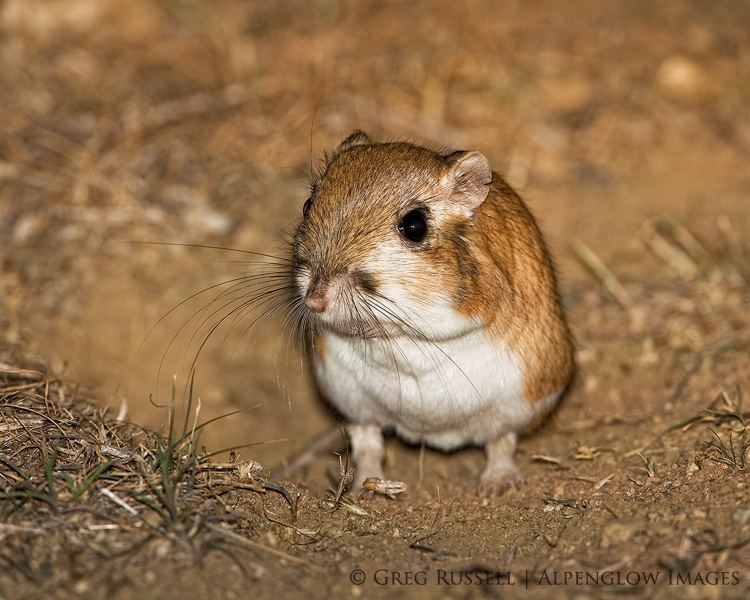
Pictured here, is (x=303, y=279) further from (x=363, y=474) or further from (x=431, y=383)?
(x=363, y=474)

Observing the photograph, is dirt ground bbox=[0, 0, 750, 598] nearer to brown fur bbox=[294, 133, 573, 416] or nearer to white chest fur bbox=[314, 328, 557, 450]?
white chest fur bbox=[314, 328, 557, 450]

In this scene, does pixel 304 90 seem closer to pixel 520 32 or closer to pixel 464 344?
pixel 520 32

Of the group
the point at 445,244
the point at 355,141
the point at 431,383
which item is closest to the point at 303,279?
the point at 445,244

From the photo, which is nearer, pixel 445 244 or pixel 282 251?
pixel 445 244

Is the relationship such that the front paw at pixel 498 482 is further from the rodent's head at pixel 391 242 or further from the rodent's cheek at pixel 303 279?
the rodent's cheek at pixel 303 279

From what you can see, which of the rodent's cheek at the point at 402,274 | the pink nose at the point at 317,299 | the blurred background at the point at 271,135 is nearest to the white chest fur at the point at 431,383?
the rodent's cheek at the point at 402,274

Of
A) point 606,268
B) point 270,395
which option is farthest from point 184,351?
point 606,268

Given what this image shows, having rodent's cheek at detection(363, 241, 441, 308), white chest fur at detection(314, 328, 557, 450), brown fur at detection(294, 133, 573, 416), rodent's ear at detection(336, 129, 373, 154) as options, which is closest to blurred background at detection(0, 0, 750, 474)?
white chest fur at detection(314, 328, 557, 450)
